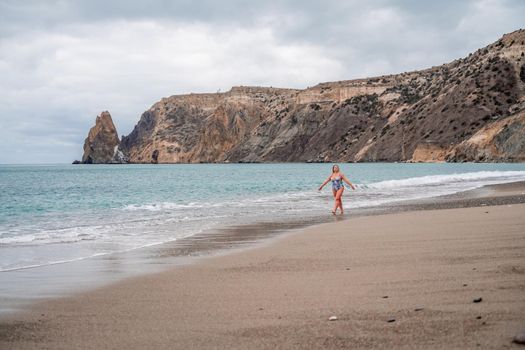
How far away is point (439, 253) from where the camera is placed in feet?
25.7

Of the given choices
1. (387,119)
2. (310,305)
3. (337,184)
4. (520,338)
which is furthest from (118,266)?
(387,119)

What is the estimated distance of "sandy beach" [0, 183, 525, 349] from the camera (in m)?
4.18

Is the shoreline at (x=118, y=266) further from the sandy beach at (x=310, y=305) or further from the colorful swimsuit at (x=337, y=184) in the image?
the colorful swimsuit at (x=337, y=184)

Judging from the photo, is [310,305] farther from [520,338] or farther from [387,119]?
[387,119]

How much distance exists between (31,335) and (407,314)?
10.3 ft

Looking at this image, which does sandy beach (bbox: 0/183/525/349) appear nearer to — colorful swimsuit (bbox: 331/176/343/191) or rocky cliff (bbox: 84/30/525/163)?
colorful swimsuit (bbox: 331/176/343/191)

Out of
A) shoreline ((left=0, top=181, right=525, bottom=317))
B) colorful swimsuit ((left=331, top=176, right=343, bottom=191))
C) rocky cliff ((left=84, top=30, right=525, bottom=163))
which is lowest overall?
shoreline ((left=0, top=181, right=525, bottom=317))

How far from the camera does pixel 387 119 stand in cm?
13300

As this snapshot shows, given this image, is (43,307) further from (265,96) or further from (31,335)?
(265,96)

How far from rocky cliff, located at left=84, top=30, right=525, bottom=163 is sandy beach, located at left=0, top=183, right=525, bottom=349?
82.0m

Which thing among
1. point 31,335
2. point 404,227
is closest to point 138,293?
point 31,335

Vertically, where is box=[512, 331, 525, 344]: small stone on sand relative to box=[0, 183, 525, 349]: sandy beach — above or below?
above

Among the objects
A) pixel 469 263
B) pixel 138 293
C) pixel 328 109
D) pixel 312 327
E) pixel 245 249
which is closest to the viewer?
pixel 312 327

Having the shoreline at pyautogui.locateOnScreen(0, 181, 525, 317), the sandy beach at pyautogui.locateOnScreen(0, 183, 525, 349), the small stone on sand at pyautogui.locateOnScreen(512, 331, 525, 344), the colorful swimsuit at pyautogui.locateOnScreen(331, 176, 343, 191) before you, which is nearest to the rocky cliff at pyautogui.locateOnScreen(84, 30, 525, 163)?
the colorful swimsuit at pyautogui.locateOnScreen(331, 176, 343, 191)
